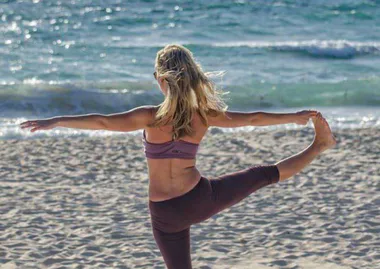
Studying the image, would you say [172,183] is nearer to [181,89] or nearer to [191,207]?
[191,207]

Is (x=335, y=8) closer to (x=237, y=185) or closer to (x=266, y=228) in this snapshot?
(x=266, y=228)

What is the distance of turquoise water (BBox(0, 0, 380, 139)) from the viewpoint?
14727 millimetres

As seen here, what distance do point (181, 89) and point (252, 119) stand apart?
48 cm

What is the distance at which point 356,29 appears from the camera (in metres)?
24.0

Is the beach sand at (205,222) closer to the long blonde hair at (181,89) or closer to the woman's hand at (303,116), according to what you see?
the woman's hand at (303,116)

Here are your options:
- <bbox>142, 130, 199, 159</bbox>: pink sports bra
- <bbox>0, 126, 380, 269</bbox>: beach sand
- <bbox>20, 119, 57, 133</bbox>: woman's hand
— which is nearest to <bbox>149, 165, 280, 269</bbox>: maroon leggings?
<bbox>142, 130, 199, 159</bbox>: pink sports bra

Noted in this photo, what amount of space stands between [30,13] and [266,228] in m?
18.0

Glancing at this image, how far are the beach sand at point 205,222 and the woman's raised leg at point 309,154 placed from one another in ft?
5.34

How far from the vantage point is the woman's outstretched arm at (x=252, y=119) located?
A: 4.68 metres

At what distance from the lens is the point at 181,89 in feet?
14.5

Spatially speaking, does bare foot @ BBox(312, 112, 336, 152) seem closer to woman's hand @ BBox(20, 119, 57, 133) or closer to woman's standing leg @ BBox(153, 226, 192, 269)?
woman's standing leg @ BBox(153, 226, 192, 269)

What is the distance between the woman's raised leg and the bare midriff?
19.2 inches

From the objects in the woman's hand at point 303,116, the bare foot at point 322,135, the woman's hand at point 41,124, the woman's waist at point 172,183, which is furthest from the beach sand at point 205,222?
the woman's hand at point 41,124

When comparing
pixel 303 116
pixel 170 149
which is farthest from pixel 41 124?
pixel 303 116
